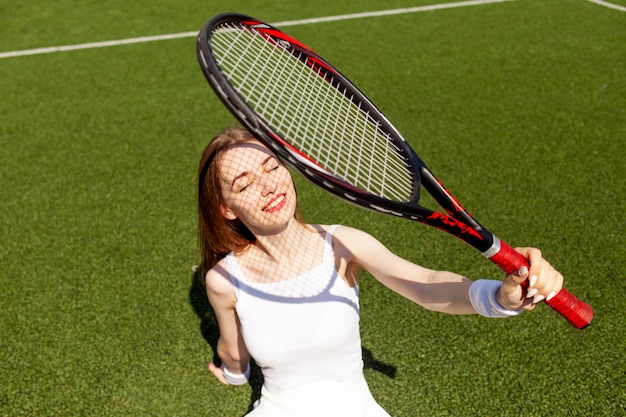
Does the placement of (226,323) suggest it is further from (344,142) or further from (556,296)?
(556,296)

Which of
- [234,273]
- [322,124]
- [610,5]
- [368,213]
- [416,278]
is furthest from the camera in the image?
[610,5]

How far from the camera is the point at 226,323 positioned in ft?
8.38

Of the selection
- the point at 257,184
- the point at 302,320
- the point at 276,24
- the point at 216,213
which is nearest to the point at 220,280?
the point at 216,213

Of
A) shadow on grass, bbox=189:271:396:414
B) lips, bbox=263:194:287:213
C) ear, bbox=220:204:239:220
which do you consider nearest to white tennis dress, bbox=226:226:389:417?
ear, bbox=220:204:239:220

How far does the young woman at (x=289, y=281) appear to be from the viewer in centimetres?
205

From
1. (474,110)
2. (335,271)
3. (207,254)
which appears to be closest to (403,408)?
(335,271)

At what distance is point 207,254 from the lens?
249 cm

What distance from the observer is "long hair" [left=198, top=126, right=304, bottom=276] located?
212 cm

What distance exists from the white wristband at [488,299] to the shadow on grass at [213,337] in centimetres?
128

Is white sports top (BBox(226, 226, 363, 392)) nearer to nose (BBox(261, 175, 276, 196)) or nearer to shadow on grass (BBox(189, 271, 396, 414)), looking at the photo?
nose (BBox(261, 175, 276, 196))

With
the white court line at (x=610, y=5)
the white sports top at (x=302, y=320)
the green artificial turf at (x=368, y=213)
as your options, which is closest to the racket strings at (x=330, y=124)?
the white sports top at (x=302, y=320)

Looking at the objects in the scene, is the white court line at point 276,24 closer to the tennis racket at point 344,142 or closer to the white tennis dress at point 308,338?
the tennis racket at point 344,142

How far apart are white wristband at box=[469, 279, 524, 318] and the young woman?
10mm

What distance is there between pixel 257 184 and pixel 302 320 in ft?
1.89
